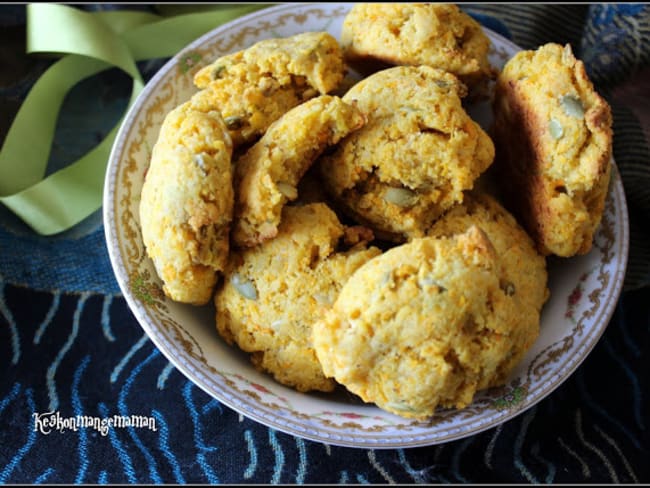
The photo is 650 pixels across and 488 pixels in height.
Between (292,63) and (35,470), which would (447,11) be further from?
(35,470)

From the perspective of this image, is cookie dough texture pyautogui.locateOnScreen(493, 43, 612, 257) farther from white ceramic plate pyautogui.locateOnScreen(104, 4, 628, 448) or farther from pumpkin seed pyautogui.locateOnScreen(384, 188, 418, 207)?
pumpkin seed pyautogui.locateOnScreen(384, 188, 418, 207)

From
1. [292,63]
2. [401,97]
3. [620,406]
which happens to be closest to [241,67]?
[292,63]

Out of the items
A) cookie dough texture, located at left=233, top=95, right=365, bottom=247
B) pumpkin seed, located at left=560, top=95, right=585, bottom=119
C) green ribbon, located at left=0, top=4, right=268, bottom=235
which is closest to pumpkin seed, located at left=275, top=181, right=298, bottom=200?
cookie dough texture, located at left=233, top=95, right=365, bottom=247

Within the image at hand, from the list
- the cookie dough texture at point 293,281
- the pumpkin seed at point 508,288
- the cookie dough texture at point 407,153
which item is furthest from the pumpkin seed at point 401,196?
the pumpkin seed at point 508,288

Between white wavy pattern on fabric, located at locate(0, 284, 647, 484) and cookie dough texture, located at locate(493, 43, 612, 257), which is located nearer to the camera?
cookie dough texture, located at locate(493, 43, 612, 257)

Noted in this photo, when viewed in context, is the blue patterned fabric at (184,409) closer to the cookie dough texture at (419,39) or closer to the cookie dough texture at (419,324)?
the cookie dough texture at (419,324)

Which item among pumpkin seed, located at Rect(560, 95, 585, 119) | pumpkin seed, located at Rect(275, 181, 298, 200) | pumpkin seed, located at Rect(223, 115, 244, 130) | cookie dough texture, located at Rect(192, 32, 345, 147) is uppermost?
cookie dough texture, located at Rect(192, 32, 345, 147)
